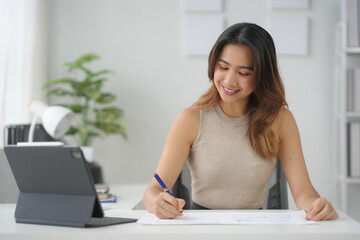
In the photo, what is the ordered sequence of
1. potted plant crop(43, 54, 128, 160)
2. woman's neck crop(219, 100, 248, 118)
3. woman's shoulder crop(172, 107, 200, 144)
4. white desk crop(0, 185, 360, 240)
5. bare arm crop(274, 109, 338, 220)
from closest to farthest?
white desk crop(0, 185, 360, 240), bare arm crop(274, 109, 338, 220), woman's shoulder crop(172, 107, 200, 144), woman's neck crop(219, 100, 248, 118), potted plant crop(43, 54, 128, 160)

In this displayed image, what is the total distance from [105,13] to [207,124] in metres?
2.17

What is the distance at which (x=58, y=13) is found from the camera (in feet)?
12.1

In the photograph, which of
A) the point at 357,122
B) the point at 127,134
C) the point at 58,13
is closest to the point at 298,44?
the point at 357,122

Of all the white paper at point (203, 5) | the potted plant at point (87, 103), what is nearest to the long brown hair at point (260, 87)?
the potted plant at point (87, 103)

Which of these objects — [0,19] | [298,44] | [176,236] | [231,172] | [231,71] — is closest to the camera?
[176,236]

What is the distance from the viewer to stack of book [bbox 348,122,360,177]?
3.36 meters

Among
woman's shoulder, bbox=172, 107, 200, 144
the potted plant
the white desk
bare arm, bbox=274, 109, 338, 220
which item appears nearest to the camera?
the white desk

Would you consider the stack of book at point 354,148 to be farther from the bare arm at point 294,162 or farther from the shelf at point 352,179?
the bare arm at point 294,162

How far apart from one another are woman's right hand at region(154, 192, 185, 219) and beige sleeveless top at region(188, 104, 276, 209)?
1.65 ft

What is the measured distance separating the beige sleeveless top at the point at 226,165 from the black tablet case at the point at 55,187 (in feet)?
1.86

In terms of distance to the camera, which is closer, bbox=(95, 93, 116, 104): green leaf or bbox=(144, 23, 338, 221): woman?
bbox=(144, 23, 338, 221): woman

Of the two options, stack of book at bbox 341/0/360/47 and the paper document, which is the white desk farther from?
stack of book at bbox 341/0/360/47

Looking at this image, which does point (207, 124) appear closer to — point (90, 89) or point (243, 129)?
point (243, 129)

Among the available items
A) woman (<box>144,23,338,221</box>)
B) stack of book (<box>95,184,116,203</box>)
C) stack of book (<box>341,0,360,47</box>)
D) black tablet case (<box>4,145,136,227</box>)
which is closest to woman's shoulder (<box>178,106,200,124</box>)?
woman (<box>144,23,338,221</box>)
